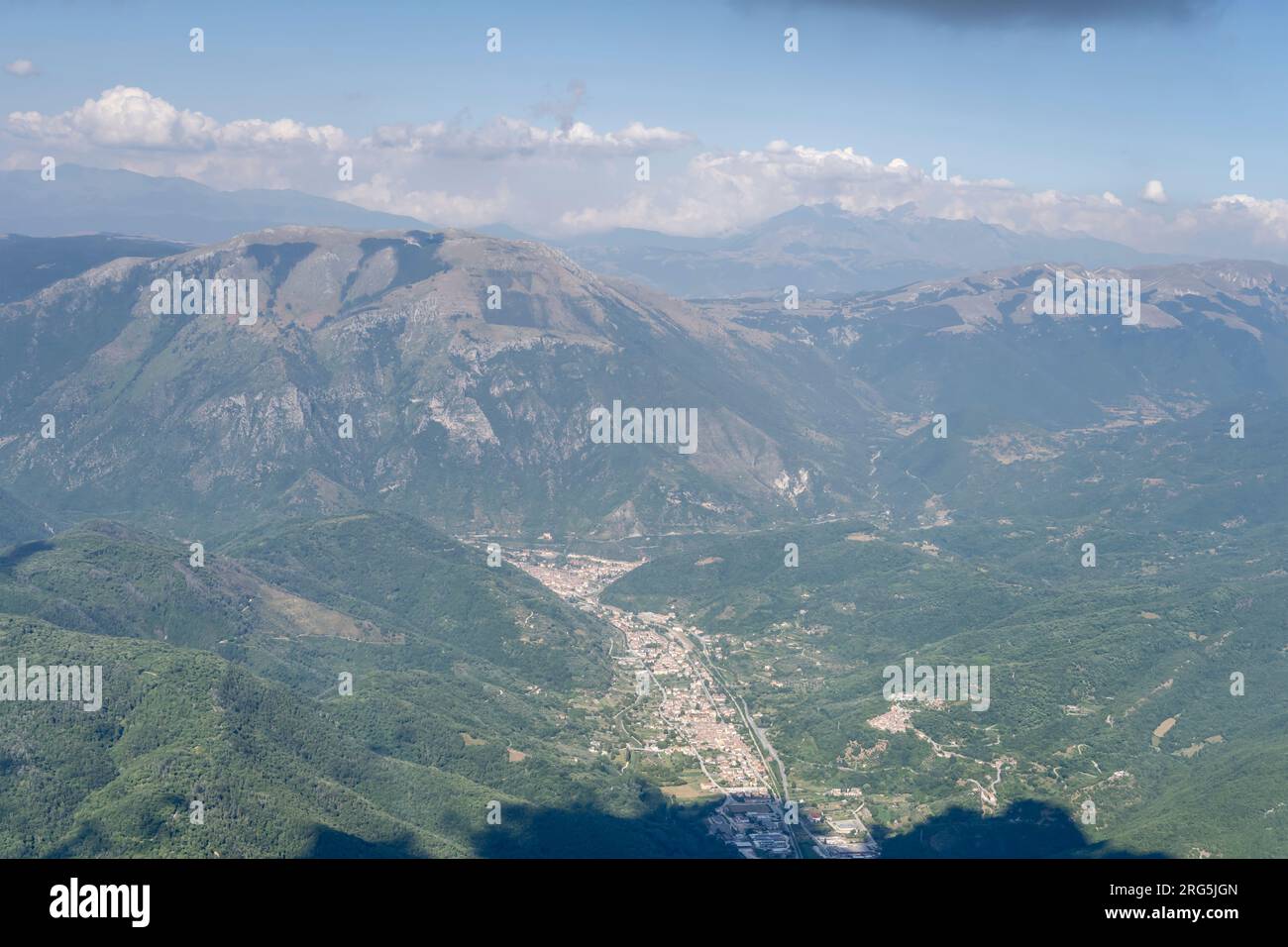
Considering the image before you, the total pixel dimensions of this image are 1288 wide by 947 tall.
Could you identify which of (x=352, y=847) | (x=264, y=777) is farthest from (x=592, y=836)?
(x=264, y=777)

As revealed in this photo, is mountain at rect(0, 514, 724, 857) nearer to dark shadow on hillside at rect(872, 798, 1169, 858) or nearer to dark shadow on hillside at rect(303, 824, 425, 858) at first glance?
dark shadow on hillside at rect(303, 824, 425, 858)

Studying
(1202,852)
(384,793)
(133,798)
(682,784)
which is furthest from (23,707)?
(1202,852)

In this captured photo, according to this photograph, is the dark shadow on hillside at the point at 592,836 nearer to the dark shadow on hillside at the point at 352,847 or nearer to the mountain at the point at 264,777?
the mountain at the point at 264,777

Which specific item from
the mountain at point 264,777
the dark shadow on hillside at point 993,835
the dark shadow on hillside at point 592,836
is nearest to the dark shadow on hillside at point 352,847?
the mountain at point 264,777

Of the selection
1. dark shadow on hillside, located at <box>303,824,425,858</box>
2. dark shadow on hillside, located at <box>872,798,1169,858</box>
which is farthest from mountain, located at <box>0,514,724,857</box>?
dark shadow on hillside, located at <box>872,798,1169,858</box>

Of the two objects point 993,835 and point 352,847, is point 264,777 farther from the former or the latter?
point 993,835
